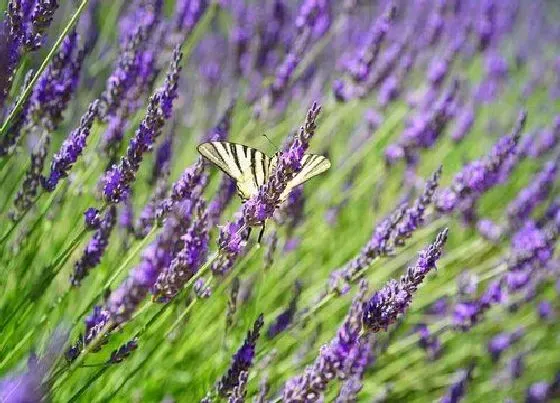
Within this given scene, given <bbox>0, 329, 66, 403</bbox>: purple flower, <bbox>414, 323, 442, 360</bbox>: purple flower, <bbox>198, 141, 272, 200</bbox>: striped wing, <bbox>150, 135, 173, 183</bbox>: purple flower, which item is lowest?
<bbox>414, 323, 442, 360</bbox>: purple flower

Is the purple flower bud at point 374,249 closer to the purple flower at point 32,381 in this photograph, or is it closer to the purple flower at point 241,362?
the purple flower at point 241,362

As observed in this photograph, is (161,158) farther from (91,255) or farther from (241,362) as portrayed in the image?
(241,362)

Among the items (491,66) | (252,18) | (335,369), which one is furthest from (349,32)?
(335,369)

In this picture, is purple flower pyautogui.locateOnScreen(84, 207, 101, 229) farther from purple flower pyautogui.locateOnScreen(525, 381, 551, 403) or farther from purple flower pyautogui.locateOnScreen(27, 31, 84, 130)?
purple flower pyautogui.locateOnScreen(525, 381, 551, 403)

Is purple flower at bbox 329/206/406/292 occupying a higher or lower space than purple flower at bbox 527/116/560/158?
lower

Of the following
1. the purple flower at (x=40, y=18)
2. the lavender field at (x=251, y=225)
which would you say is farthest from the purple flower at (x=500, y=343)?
the purple flower at (x=40, y=18)

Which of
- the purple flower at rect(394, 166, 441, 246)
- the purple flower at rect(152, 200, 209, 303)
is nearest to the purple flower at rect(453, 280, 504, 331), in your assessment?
the purple flower at rect(394, 166, 441, 246)

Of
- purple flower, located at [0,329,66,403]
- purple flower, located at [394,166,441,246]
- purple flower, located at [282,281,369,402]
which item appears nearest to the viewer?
purple flower, located at [0,329,66,403]
